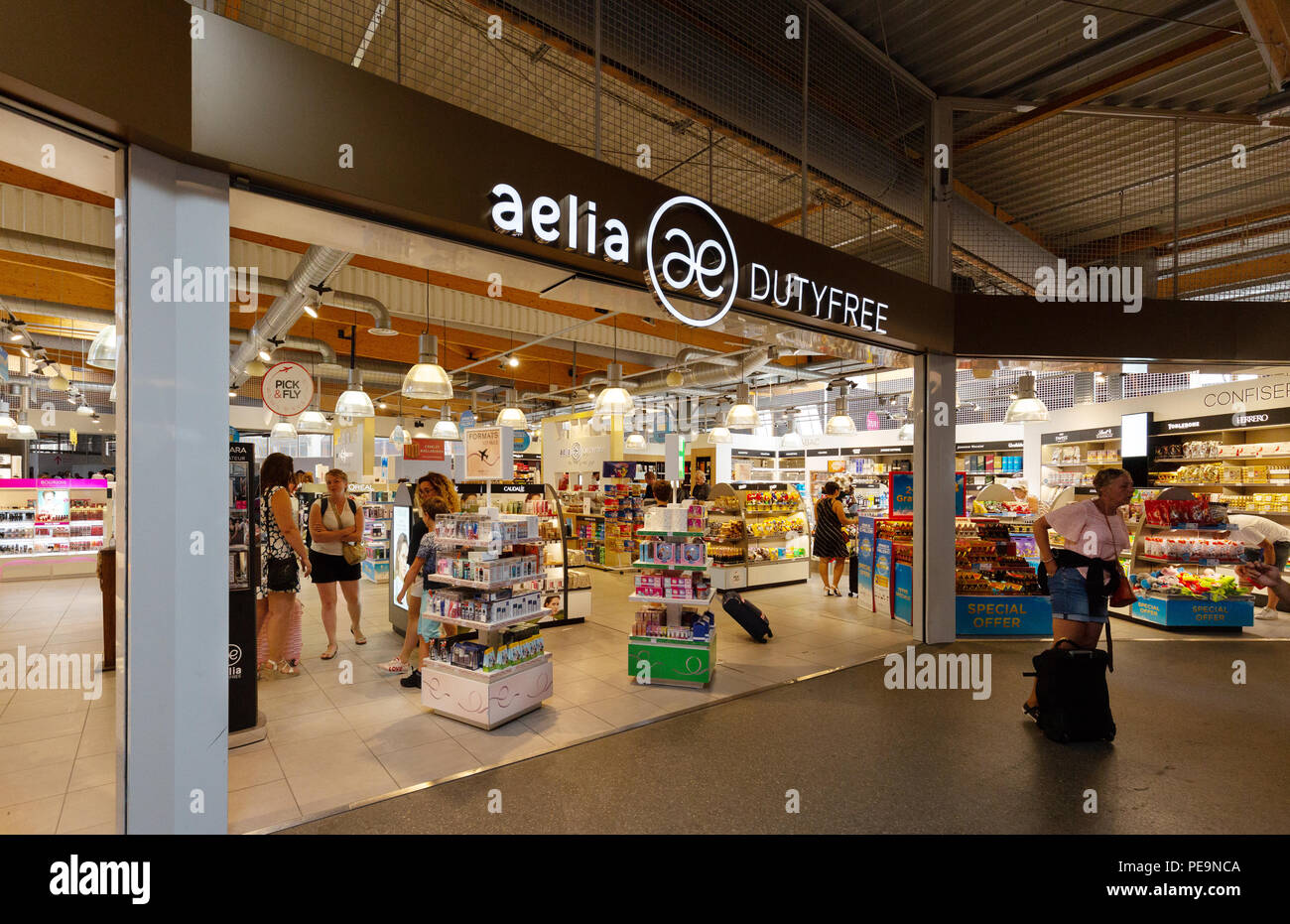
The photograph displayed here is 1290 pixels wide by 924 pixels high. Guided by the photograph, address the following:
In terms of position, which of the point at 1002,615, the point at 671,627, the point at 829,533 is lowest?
the point at 1002,615

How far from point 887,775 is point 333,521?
506 cm

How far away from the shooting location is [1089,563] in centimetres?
434

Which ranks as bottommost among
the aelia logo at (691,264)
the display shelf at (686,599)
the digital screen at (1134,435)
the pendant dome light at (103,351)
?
the display shelf at (686,599)

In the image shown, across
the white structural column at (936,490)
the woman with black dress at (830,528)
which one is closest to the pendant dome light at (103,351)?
the white structural column at (936,490)

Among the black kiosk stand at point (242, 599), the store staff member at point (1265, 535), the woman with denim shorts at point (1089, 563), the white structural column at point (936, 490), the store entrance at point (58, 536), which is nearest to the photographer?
the store entrance at point (58, 536)

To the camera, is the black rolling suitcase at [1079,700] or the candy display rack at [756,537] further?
the candy display rack at [756,537]

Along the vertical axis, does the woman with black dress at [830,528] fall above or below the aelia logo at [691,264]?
below

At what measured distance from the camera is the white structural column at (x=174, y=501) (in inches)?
97.7

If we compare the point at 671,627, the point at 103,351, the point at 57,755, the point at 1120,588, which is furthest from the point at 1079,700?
the point at 103,351

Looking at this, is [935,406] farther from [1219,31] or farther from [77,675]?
[77,675]

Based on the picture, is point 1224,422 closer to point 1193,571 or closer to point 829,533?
point 1193,571

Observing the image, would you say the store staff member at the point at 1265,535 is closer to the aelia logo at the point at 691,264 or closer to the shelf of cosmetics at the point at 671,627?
the shelf of cosmetics at the point at 671,627

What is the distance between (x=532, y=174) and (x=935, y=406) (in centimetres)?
490
